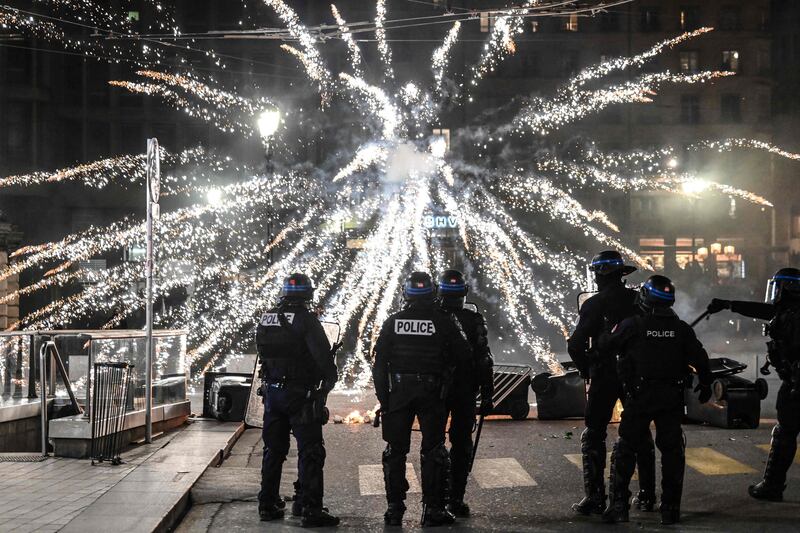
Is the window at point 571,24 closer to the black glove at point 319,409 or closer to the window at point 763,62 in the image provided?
the window at point 763,62

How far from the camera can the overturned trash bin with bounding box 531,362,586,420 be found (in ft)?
43.3

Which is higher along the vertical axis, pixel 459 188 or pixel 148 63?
pixel 148 63

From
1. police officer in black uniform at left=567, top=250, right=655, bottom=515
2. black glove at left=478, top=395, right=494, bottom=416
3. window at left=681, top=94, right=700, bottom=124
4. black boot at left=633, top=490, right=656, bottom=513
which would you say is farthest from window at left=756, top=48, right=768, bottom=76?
black glove at left=478, top=395, right=494, bottom=416

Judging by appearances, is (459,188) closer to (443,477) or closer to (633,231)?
(633,231)

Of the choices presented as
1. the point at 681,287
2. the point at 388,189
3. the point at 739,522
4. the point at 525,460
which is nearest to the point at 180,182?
the point at 388,189

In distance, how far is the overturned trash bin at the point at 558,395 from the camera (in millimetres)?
13203

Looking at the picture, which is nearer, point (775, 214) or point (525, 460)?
point (525, 460)

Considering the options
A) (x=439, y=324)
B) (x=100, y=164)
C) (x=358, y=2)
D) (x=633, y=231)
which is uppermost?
(x=358, y=2)

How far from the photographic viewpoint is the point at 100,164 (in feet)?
162

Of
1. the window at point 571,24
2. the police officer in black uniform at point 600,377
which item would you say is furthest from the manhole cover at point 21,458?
the window at point 571,24

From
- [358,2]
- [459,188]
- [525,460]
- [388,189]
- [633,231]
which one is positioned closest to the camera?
[525,460]

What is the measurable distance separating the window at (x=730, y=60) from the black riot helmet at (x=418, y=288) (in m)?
55.0

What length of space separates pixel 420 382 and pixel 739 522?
277 centimetres

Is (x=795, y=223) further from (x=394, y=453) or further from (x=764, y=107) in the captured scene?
(x=394, y=453)
